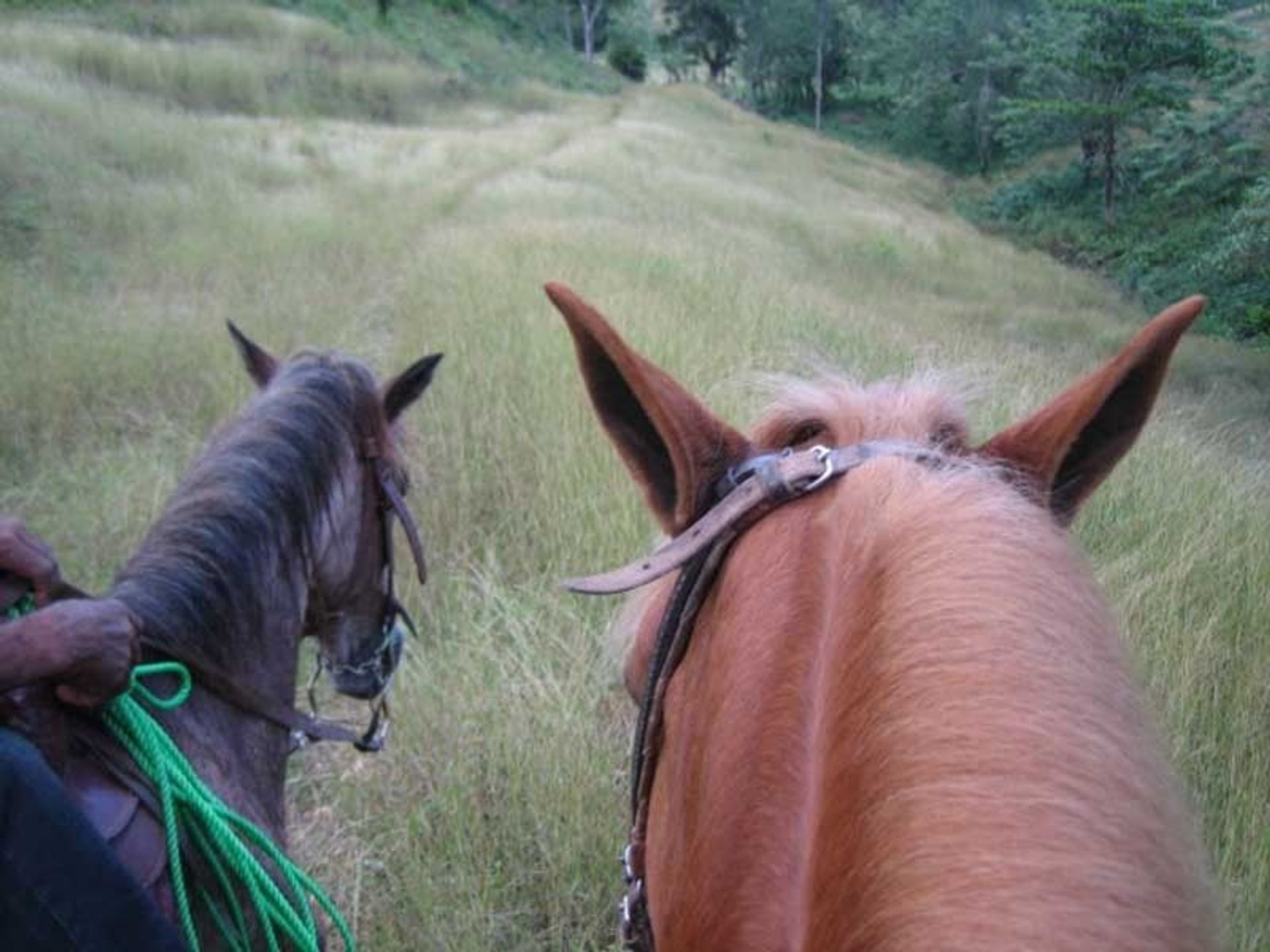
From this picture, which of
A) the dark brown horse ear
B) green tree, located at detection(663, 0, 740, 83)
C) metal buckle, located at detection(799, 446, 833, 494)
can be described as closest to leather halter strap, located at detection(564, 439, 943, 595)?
metal buckle, located at detection(799, 446, 833, 494)

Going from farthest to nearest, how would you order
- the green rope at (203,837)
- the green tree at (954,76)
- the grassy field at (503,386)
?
the green tree at (954,76) → the grassy field at (503,386) → the green rope at (203,837)

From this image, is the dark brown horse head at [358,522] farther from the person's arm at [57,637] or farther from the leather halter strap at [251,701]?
the person's arm at [57,637]

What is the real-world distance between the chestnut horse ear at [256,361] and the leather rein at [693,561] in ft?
6.38

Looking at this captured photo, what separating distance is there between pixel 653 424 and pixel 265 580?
50.6 inches

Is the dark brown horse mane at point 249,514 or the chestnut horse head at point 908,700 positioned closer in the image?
the chestnut horse head at point 908,700

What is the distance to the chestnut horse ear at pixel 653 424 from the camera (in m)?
1.00

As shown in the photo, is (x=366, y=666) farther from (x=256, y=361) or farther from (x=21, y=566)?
(x=21, y=566)

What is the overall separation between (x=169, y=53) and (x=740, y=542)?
22323mm

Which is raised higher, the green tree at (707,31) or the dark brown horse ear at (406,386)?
the green tree at (707,31)

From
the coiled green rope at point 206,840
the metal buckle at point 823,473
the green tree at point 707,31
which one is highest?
the green tree at point 707,31

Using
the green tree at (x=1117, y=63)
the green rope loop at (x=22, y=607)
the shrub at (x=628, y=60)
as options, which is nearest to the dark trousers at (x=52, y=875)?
the green rope loop at (x=22, y=607)

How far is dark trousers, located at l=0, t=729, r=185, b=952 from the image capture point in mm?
1284

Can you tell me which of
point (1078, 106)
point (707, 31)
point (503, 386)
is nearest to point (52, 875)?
point (503, 386)

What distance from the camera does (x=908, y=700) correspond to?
704 mm
